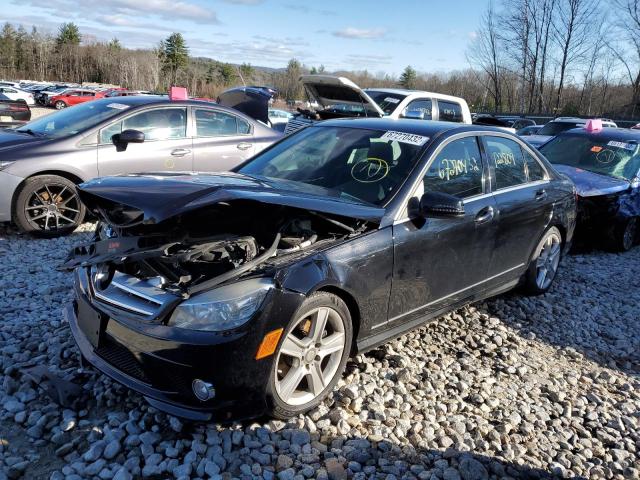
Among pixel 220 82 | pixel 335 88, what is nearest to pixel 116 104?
pixel 335 88

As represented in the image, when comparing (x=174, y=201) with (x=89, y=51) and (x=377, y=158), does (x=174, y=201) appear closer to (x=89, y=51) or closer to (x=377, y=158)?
(x=377, y=158)

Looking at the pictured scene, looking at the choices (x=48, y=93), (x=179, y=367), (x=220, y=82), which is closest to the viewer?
(x=179, y=367)

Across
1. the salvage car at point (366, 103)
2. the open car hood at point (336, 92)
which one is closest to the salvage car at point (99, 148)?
the salvage car at point (366, 103)

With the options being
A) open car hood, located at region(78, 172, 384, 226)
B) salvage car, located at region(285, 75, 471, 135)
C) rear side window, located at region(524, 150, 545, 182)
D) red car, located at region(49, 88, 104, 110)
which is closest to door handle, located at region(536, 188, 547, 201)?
rear side window, located at region(524, 150, 545, 182)

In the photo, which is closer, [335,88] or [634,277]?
[634,277]

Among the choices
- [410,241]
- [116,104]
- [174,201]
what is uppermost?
[116,104]

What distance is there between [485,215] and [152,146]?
4342mm

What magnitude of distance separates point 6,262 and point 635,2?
38.6 metres

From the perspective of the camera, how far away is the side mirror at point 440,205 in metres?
3.29

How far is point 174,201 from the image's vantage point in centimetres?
262

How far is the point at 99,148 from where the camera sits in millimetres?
6336

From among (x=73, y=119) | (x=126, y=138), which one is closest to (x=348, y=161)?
(x=126, y=138)

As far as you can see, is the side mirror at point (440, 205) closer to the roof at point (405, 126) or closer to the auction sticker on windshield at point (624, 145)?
the roof at point (405, 126)

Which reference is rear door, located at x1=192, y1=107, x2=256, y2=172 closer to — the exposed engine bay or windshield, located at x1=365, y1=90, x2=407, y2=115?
windshield, located at x1=365, y1=90, x2=407, y2=115
